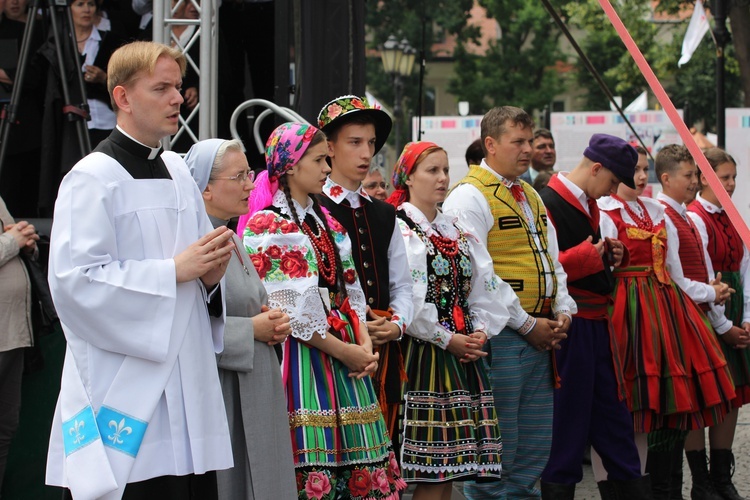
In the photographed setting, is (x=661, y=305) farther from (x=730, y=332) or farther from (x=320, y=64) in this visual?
(x=320, y=64)

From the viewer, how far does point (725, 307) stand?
7.11 metres

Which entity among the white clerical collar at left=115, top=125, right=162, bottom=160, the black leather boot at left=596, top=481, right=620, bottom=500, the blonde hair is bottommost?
the black leather boot at left=596, top=481, right=620, bottom=500

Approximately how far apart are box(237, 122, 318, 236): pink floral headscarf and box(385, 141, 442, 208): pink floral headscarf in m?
0.89

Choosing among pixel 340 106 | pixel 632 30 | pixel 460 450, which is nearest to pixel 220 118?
pixel 340 106

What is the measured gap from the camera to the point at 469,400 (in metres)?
4.78

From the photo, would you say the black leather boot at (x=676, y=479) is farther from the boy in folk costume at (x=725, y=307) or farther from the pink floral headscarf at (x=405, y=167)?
the pink floral headscarf at (x=405, y=167)

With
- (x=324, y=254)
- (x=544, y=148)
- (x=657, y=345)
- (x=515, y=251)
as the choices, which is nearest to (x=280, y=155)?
(x=324, y=254)

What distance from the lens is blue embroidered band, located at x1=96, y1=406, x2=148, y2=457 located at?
10.2 feet

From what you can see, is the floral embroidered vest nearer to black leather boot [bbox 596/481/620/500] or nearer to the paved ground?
the paved ground

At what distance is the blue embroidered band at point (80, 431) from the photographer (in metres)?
3.09

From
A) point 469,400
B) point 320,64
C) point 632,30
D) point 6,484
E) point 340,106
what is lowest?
point 6,484

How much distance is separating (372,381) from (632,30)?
73.9ft

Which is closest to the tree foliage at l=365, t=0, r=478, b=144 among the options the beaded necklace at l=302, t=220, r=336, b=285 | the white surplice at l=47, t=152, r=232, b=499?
the beaded necklace at l=302, t=220, r=336, b=285

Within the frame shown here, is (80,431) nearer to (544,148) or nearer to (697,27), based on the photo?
(544,148)
